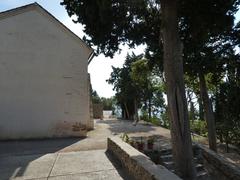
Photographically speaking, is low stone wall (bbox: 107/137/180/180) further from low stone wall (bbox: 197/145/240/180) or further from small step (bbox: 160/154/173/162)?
low stone wall (bbox: 197/145/240/180)

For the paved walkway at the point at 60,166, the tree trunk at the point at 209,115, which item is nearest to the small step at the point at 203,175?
the paved walkway at the point at 60,166

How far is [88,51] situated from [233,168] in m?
9.56

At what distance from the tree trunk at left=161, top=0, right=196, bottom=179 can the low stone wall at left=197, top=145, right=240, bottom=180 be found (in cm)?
105

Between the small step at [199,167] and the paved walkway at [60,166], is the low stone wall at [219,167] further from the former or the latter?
the paved walkway at [60,166]

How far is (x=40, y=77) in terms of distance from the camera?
43.3 ft

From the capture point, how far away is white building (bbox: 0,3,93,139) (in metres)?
12.8

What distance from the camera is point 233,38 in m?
10.8

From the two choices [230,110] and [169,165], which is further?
[230,110]

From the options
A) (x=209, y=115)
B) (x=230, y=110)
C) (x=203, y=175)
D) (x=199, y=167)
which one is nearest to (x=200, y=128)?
(x=230, y=110)

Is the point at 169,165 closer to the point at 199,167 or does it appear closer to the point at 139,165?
the point at 199,167

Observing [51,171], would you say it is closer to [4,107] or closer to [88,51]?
[4,107]

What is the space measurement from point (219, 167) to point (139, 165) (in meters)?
3.26

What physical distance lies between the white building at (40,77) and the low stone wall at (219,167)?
6685 mm

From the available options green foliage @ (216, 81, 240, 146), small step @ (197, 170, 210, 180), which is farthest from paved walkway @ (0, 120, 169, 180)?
green foliage @ (216, 81, 240, 146)
